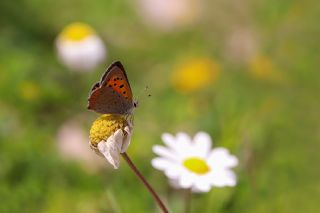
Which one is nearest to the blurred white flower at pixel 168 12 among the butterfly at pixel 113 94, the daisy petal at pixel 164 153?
the daisy petal at pixel 164 153

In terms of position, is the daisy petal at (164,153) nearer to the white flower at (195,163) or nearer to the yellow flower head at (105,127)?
the white flower at (195,163)

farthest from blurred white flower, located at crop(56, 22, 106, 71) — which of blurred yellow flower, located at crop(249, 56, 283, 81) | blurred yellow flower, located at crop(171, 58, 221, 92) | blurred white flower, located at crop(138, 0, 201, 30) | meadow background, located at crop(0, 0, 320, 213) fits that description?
blurred white flower, located at crop(138, 0, 201, 30)

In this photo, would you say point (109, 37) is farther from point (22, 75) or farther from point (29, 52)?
point (22, 75)

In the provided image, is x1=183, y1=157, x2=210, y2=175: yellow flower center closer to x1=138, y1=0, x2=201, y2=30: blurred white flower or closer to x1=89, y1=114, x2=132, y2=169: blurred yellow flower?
x1=89, y1=114, x2=132, y2=169: blurred yellow flower

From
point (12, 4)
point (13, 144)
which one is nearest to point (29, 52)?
point (12, 4)

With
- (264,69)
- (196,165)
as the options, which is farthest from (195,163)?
(264,69)

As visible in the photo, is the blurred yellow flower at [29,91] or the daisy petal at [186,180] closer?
the daisy petal at [186,180]

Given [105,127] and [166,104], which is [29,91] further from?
[105,127]
